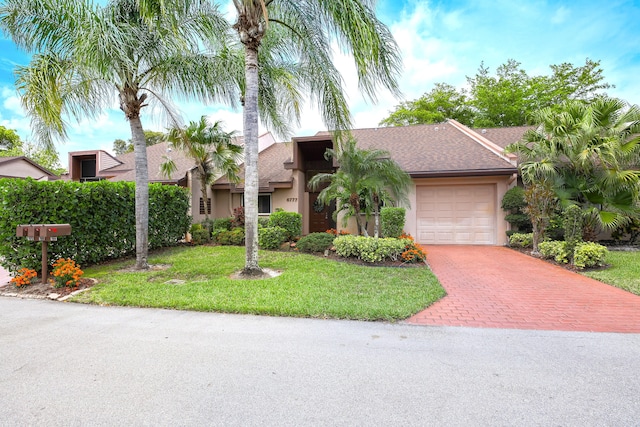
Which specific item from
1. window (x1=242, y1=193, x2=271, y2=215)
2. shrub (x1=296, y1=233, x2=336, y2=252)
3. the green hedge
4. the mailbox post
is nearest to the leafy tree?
window (x1=242, y1=193, x2=271, y2=215)

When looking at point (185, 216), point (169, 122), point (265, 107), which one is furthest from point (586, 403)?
point (185, 216)

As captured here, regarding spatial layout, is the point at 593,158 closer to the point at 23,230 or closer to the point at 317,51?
the point at 317,51

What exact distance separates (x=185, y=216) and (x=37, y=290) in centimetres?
626

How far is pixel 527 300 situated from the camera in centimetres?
545

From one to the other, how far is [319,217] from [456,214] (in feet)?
20.0

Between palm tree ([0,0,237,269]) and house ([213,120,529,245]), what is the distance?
4.25m

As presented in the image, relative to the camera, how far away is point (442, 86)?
24.8 m

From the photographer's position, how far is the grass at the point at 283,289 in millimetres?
4789

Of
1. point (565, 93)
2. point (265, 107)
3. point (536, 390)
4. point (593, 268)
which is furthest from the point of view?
point (565, 93)

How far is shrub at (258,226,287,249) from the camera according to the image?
1056cm

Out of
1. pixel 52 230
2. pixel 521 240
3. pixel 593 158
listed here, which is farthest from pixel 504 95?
pixel 52 230

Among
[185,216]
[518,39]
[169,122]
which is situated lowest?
[185,216]

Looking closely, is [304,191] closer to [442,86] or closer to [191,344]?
[191,344]

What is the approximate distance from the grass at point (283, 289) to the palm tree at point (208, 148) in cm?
500
